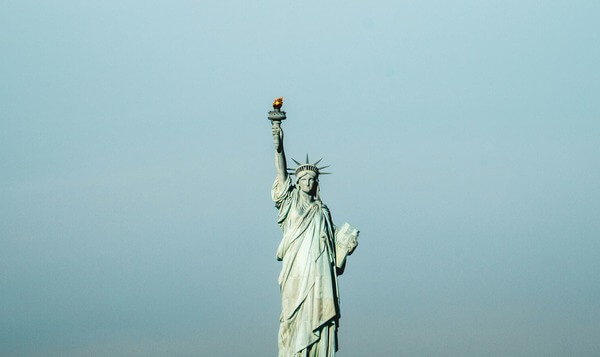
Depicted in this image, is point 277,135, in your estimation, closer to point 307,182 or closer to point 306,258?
point 307,182

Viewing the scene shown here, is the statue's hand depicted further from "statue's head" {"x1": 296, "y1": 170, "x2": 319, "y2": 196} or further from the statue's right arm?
"statue's head" {"x1": 296, "y1": 170, "x2": 319, "y2": 196}

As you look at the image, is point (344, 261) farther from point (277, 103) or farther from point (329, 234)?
point (277, 103)

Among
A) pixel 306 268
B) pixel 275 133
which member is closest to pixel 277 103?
pixel 275 133

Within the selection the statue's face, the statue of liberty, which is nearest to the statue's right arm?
the statue of liberty

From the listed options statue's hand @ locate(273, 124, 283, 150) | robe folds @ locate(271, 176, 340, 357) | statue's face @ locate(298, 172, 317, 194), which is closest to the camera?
robe folds @ locate(271, 176, 340, 357)

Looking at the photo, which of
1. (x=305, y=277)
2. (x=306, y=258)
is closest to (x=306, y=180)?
(x=306, y=258)

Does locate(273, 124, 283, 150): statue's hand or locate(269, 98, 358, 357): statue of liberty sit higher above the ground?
locate(273, 124, 283, 150): statue's hand
